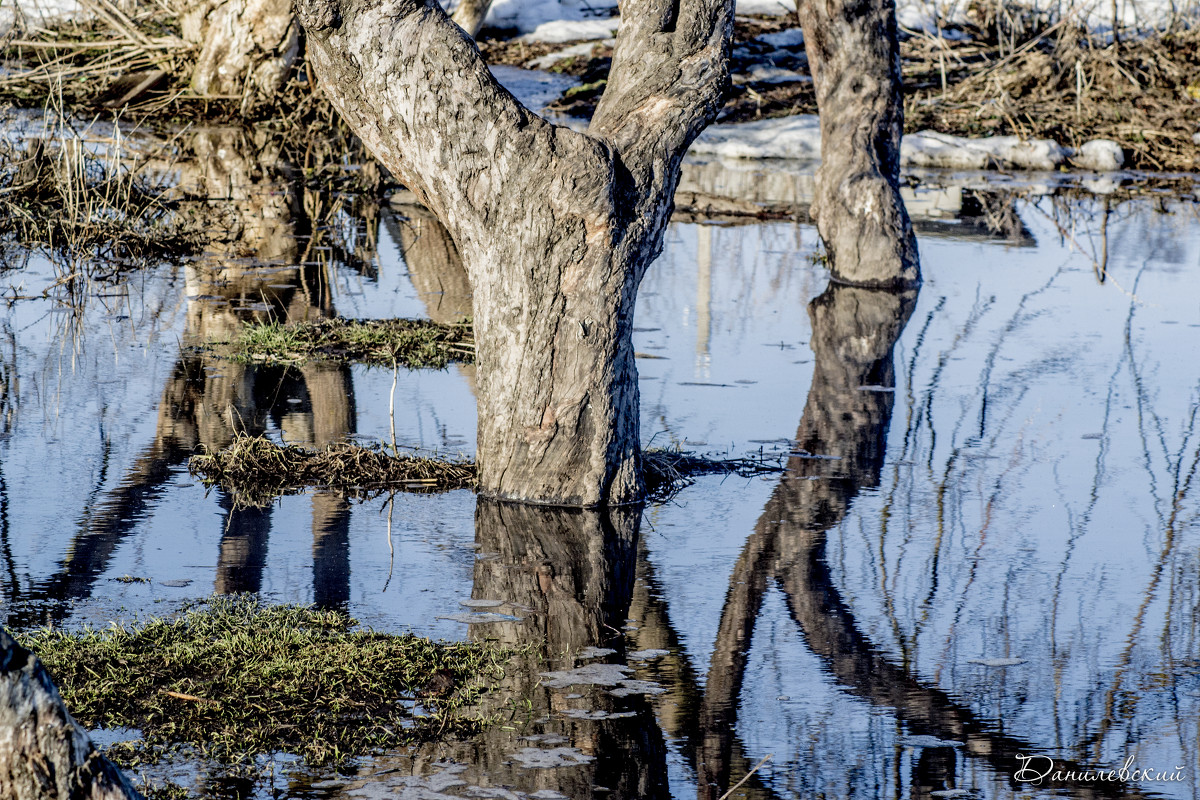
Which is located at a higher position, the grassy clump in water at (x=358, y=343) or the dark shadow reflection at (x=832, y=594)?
the grassy clump in water at (x=358, y=343)

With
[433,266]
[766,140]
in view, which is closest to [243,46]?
[766,140]

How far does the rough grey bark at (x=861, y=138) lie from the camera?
31.4 ft

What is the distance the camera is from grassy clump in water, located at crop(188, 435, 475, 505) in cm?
593

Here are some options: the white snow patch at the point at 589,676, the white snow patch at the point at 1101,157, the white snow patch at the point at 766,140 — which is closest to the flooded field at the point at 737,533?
the white snow patch at the point at 589,676

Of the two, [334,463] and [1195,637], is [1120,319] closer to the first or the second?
[1195,637]

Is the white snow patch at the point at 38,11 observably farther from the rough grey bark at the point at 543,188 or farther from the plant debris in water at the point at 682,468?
the plant debris in water at the point at 682,468

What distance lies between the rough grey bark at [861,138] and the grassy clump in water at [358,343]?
312 centimetres

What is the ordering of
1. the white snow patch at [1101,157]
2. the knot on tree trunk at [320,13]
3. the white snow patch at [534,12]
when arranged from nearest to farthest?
the knot on tree trunk at [320,13] < the white snow patch at [1101,157] < the white snow patch at [534,12]

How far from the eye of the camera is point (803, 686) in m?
4.16

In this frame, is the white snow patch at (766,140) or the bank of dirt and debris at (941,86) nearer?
the bank of dirt and debris at (941,86)

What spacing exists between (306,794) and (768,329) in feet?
20.9

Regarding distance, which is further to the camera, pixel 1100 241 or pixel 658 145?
pixel 1100 241

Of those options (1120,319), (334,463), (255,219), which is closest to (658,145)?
(334,463)

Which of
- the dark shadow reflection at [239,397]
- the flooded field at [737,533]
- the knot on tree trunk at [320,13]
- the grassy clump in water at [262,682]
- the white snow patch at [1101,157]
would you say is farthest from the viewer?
the white snow patch at [1101,157]
